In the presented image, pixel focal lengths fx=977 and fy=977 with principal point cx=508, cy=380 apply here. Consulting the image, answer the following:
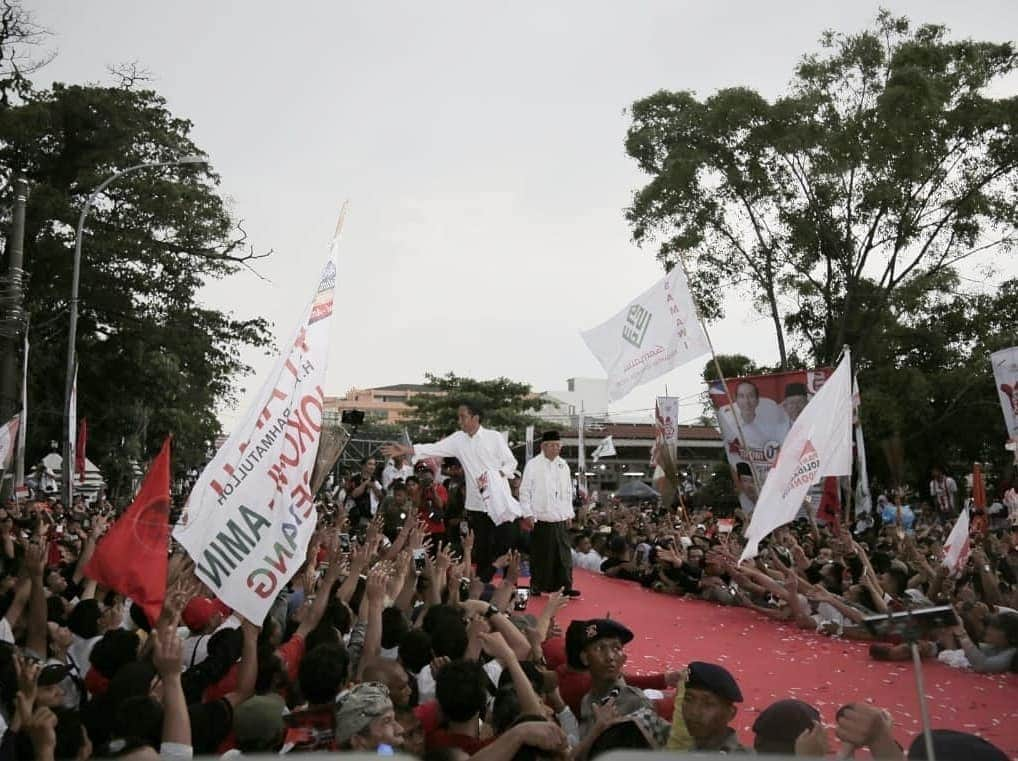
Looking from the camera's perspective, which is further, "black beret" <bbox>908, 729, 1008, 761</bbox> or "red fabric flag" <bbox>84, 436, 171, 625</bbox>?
"red fabric flag" <bbox>84, 436, 171, 625</bbox>

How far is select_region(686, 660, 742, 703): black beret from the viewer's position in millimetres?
3684

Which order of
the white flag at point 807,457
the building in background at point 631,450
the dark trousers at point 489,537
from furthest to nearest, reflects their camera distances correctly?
1. the building in background at point 631,450
2. the dark trousers at point 489,537
3. the white flag at point 807,457

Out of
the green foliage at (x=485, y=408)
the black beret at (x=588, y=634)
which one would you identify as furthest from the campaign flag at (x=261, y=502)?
the green foliage at (x=485, y=408)

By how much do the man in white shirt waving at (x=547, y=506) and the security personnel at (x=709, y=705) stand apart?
19.6ft

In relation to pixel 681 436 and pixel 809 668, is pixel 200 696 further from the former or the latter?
pixel 681 436

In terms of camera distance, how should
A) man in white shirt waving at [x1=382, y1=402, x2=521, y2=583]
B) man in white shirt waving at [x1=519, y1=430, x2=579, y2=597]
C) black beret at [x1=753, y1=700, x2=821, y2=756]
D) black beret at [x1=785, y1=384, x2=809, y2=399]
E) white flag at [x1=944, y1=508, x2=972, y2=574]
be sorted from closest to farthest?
black beret at [x1=753, y1=700, x2=821, y2=756]
white flag at [x1=944, y1=508, x2=972, y2=574]
man in white shirt waving at [x1=382, y1=402, x2=521, y2=583]
man in white shirt waving at [x1=519, y1=430, x2=579, y2=597]
black beret at [x1=785, y1=384, x2=809, y2=399]

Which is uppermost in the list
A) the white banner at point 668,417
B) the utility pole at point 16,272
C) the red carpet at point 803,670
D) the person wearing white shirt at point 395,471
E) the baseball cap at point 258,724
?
the utility pole at point 16,272

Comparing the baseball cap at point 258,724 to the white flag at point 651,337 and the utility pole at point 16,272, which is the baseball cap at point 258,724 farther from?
the utility pole at point 16,272

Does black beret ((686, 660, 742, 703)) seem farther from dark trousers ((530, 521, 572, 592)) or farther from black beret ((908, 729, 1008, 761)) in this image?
dark trousers ((530, 521, 572, 592))

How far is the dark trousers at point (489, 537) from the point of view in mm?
10320

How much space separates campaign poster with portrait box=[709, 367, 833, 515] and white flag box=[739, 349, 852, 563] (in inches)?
184

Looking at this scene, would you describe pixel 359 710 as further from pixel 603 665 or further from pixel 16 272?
pixel 16 272

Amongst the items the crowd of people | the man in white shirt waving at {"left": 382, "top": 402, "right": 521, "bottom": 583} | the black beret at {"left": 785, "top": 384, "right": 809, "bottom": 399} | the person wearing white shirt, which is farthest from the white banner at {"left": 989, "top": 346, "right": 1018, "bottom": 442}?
the person wearing white shirt

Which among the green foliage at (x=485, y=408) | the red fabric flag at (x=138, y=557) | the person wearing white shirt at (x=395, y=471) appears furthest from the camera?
the green foliage at (x=485, y=408)
